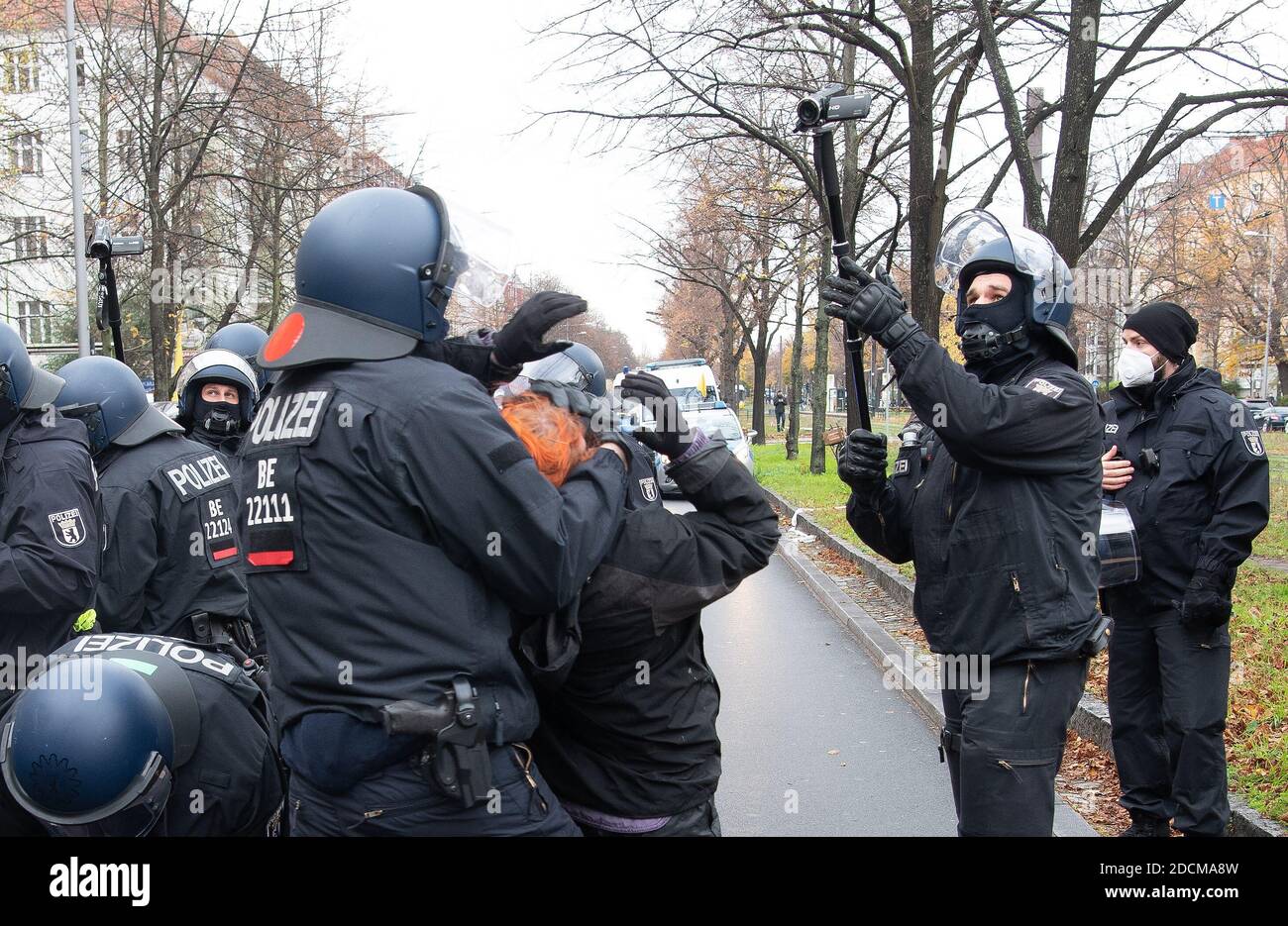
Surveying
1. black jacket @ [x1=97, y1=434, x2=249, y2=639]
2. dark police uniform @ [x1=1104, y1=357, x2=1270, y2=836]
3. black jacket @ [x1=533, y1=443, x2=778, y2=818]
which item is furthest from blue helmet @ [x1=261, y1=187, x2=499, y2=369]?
dark police uniform @ [x1=1104, y1=357, x2=1270, y2=836]

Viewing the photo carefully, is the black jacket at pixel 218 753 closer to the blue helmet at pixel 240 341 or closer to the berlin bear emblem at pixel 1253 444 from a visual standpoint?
the blue helmet at pixel 240 341

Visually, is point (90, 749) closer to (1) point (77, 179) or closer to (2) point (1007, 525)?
(2) point (1007, 525)

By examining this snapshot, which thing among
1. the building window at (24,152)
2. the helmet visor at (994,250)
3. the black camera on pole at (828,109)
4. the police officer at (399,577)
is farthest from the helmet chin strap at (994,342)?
the building window at (24,152)

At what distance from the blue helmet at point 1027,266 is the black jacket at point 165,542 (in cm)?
276

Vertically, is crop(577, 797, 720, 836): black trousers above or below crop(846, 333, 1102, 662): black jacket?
below

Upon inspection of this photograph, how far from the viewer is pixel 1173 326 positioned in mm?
4801

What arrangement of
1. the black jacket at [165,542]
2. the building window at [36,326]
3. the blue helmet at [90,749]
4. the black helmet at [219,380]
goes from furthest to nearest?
the building window at [36,326], the black helmet at [219,380], the black jacket at [165,542], the blue helmet at [90,749]

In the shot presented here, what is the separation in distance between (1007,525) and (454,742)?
1.73m

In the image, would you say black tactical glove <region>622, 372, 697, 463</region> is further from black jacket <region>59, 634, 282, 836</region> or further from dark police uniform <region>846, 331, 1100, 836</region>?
black jacket <region>59, 634, 282, 836</region>

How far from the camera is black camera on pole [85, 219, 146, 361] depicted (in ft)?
20.5

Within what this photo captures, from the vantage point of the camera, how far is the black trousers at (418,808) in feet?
7.09

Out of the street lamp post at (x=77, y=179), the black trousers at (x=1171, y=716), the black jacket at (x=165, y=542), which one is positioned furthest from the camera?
the street lamp post at (x=77, y=179)

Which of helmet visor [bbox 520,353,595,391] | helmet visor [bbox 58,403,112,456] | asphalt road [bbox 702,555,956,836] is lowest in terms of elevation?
asphalt road [bbox 702,555,956,836]

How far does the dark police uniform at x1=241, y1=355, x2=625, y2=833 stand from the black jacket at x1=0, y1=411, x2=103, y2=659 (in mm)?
1586
